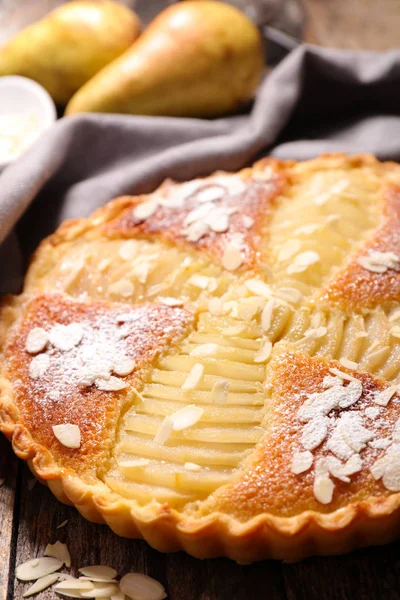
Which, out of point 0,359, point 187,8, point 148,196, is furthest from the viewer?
Result: point 187,8

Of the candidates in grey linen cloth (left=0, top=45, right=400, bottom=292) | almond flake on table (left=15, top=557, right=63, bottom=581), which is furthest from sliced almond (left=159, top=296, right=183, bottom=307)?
almond flake on table (left=15, top=557, right=63, bottom=581)

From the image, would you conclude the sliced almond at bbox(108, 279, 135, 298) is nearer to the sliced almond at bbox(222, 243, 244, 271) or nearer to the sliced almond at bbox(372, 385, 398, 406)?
the sliced almond at bbox(222, 243, 244, 271)

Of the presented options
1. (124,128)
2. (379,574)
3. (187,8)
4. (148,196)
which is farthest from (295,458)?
(187,8)

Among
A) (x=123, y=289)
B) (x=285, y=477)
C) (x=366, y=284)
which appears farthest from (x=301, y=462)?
(x=123, y=289)

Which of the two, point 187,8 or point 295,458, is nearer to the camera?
point 295,458

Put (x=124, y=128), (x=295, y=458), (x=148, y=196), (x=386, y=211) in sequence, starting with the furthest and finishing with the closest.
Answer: (x=124, y=128) < (x=148, y=196) < (x=386, y=211) < (x=295, y=458)

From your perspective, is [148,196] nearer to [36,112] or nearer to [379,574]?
[36,112]

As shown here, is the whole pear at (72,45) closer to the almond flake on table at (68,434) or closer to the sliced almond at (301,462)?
the almond flake on table at (68,434)
